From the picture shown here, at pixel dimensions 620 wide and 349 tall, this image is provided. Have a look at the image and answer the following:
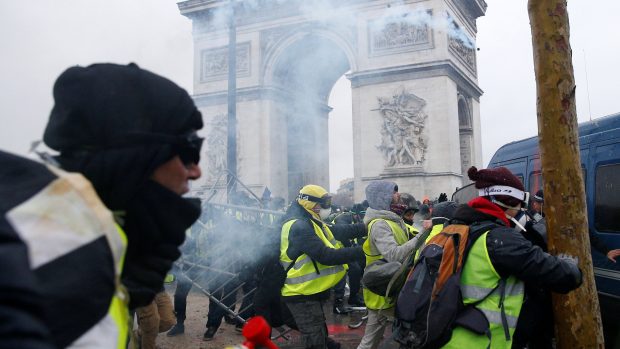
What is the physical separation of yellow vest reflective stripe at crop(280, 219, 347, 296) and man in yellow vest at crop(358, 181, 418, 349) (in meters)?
0.37

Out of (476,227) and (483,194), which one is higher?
(483,194)

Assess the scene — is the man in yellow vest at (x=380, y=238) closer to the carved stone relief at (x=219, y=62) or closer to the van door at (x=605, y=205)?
the van door at (x=605, y=205)

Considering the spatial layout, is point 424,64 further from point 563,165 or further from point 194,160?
point 194,160

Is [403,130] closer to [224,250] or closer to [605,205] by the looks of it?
[224,250]

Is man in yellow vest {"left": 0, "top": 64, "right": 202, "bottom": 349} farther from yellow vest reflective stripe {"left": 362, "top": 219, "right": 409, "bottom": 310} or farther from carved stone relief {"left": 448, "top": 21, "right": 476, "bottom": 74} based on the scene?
carved stone relief {"left": 448, "top": 21, "right": 476, "bottom": 74}

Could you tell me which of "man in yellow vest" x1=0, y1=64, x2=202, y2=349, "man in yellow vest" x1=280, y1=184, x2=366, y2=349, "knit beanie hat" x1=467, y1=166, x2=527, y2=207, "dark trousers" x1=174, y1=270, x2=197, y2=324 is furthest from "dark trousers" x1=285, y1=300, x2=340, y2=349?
"man in yellow vest" x1=0, y1=64, x2=202, y2=349

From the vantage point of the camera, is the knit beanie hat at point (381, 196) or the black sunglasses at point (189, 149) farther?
the knit beanie hat at point (381, 196)

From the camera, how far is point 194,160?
124 cm

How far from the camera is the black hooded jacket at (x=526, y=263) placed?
7.90 ft

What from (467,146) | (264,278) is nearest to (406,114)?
(467,146)

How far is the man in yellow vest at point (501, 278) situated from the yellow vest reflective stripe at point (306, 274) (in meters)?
1.96

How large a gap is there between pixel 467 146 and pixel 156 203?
21027mm

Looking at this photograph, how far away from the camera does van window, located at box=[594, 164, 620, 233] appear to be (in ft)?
14.5

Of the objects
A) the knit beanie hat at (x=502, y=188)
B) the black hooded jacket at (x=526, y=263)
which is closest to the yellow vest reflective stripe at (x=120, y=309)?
the black hooded jacket at (x=526, y=263)
